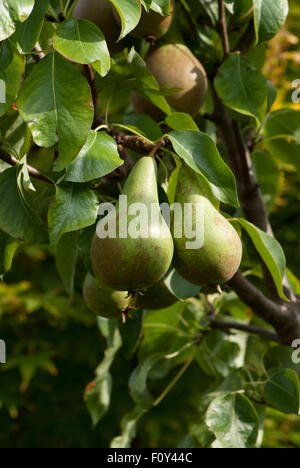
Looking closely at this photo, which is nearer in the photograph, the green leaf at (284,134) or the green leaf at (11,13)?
the green leaf at (11,13)

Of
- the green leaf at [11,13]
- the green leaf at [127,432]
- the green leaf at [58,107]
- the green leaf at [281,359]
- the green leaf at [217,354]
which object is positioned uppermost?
the green leaf at [11,13]

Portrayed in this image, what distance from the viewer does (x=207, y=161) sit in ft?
2.74

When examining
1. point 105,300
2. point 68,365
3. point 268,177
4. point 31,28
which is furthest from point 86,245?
point 68,365

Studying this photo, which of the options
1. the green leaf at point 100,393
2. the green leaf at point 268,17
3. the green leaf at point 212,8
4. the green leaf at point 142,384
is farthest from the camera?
the green leaf at point 100,393

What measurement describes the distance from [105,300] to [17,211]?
23 centimetres

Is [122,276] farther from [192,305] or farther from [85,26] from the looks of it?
[192,305]

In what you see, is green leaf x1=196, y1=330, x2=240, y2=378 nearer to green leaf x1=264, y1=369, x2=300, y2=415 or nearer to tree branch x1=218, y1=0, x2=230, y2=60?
green leaf x1=264, y1=369, x2=300, y2=415

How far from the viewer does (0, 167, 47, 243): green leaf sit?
0.82 metres

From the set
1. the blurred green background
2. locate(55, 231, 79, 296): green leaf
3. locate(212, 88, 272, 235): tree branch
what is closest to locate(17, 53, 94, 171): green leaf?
locate(55, 231, 79, 296): green leaf

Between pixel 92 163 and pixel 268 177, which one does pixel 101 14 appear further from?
pixel 268 177

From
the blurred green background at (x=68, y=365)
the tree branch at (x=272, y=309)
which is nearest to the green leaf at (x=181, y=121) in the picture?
the tree branch at (x=272, y=309)

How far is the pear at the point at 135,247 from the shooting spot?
753mm

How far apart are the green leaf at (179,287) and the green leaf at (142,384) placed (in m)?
0.41

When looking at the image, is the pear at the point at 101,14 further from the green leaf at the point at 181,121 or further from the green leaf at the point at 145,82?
the green leaf at the point at 181,121
